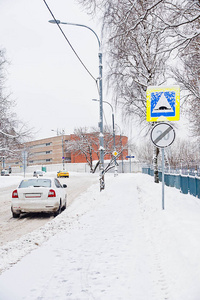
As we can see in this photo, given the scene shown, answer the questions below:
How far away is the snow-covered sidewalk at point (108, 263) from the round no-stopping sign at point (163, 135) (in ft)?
6.28

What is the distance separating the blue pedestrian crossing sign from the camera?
26.6 feet

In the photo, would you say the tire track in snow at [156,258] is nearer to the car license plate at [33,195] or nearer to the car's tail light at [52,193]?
the car's tail light at [52,193]

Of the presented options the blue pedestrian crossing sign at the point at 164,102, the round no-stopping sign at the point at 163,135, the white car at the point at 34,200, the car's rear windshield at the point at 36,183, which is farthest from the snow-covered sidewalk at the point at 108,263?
the car's rear windshield at the point at 36,183

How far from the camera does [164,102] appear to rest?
8.14 metres

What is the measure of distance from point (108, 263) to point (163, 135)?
434 cm

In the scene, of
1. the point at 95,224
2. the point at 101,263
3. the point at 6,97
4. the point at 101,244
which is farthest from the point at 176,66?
the point at 6,97

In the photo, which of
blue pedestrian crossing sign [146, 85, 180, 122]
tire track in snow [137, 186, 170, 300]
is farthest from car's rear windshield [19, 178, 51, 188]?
blue pedestrian crossing sign [146, 85, 180, 122]

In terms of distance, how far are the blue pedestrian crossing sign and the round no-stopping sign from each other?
275 mm

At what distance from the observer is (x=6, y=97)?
28438 millimetres

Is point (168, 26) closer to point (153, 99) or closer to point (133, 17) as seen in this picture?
point (133, 17)

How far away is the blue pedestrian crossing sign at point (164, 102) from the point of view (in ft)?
26.6

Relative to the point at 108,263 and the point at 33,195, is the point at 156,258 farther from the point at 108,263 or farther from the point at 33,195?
the point at 33,195

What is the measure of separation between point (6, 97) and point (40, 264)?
2594cm

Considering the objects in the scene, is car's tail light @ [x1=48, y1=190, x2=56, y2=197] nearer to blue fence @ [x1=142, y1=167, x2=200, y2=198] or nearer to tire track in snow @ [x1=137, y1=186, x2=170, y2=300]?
tire track in snow @ [x1=137, y1=186, x2=170, y2=300]
